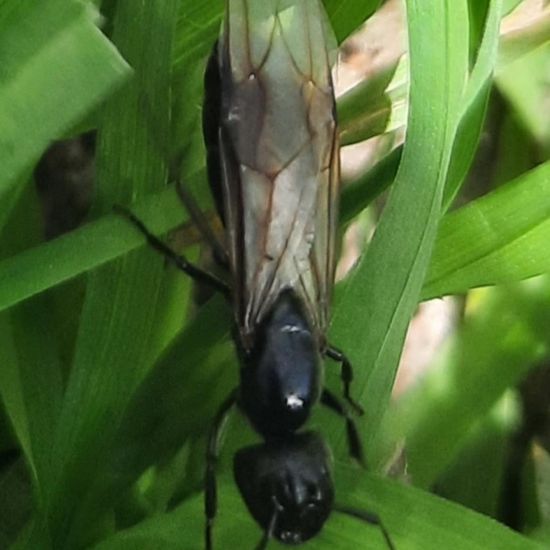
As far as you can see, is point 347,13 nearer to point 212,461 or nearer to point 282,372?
point 282,372

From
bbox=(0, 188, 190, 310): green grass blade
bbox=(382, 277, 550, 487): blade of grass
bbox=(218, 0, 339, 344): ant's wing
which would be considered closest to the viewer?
bbox=(0, 188, 190, 310): green grass blade

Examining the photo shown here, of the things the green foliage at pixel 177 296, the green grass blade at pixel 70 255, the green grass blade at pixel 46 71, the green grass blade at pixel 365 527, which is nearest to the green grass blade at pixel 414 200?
the green foliage at pixel 177 296

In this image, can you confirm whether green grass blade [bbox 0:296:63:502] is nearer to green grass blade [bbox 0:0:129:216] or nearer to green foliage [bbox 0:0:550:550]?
green foliage [bbox 0:0:550:550]

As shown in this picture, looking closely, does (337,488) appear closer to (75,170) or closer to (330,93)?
(330,93)

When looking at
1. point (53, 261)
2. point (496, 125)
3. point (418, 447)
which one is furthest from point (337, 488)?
point (496, 125)

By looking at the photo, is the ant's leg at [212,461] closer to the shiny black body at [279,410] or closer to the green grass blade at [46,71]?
the shiny black body at [279,410]

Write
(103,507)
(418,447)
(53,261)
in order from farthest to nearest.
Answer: (418,447) < (103,507) < (53,261)

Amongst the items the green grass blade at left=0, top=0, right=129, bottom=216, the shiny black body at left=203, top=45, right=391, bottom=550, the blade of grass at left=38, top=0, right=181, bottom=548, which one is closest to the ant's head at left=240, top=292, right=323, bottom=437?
the shiny black body at left=203, top=45, right=391, bottom=550
